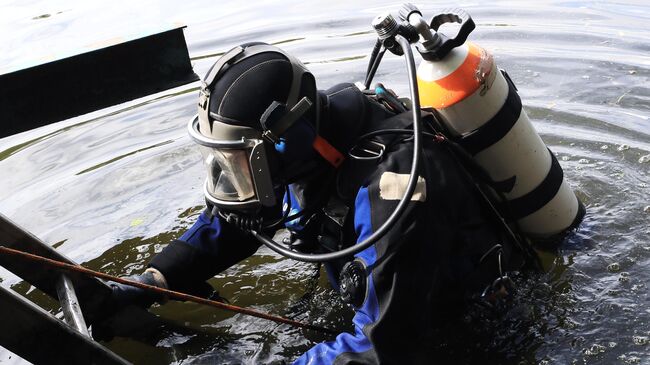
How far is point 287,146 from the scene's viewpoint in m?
2.71

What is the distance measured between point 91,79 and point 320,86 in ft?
9.70

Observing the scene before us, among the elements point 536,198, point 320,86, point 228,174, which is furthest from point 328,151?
point 320,86

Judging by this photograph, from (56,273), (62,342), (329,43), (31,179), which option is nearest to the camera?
(62,342)

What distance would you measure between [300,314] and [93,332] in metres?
1.00

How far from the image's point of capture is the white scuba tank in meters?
2.95

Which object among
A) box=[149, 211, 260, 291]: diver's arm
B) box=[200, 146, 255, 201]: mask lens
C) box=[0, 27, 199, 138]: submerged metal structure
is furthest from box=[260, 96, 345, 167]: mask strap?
box=[0, 27, 199, 138]: submerged metal structure

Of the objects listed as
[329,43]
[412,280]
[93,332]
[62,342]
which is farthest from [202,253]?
[329,43]

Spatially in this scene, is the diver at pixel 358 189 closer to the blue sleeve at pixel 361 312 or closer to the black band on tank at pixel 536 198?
the blue sleeve at pixel 361 312

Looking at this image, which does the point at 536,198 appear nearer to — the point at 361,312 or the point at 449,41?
the point at 449,41

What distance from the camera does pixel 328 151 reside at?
9.29ft

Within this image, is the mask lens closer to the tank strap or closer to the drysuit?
the drysuit

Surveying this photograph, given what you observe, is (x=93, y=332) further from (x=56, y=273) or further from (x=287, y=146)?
(x=287, y=146)

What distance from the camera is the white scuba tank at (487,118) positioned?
295 centimetres

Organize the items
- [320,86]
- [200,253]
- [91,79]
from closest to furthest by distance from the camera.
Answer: [200,253] < [91,79] < [320,86]
